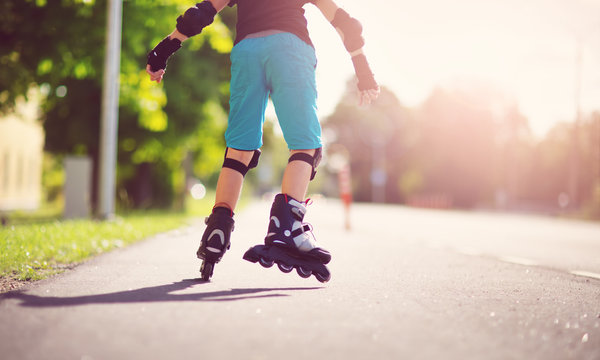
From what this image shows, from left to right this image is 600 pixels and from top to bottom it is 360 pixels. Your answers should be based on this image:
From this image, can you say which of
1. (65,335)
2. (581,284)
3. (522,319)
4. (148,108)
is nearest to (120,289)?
(65,335)

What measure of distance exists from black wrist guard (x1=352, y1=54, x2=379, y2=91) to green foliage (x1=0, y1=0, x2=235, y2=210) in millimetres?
5677

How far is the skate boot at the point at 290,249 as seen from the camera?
3.02 metres

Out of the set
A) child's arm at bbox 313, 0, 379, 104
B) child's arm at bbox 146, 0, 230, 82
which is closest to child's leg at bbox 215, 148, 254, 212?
child's arm at bbox 146, 0, 230, 82

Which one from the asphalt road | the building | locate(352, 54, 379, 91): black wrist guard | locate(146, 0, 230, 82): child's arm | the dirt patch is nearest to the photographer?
the asphalt road

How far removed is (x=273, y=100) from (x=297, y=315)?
4.45 ft

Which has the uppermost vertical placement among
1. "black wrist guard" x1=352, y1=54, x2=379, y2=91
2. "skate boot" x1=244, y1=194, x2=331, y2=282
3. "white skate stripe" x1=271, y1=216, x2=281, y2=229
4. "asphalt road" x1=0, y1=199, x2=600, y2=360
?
"black wrist guard" x1=352, y1=54, x2=379, y2=91

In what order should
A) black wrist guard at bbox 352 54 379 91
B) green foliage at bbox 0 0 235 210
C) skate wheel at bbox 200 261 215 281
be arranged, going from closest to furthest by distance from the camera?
1. skate wheel at bbox 200 261 215 281
2. black wrist guard at bbox 352 54 379 91
3. green foliage at bbox 0 0 235 210

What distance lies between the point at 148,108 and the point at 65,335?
32.5 feet

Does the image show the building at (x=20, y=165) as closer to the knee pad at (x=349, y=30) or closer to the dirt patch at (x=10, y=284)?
the dirt patch at (x=10, y=284)

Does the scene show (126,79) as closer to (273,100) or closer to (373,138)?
(273,100)

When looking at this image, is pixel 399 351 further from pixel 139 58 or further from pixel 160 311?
pixel 139 58

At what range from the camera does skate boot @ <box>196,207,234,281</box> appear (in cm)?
306

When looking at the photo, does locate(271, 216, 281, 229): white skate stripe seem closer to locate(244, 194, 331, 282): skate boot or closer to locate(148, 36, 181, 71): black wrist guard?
locate(244, 194, 331, 282): skate boot

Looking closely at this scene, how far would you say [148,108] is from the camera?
11.4 m
